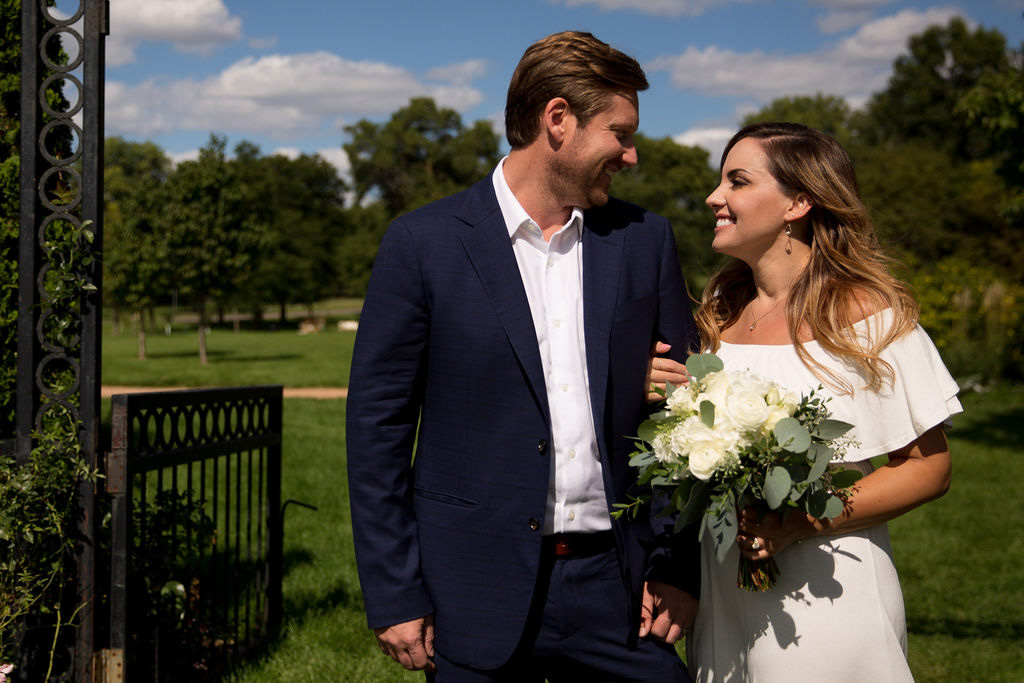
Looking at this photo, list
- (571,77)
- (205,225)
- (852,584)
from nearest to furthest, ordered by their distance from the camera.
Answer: (571,77) < (852,584) < (205,225)

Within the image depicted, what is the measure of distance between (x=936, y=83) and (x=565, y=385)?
72266 millimetres

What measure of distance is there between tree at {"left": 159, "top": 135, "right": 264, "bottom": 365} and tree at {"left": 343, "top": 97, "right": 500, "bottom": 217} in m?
34.3

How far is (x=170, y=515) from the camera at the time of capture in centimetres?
497

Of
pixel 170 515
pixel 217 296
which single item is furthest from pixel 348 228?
pixel 170 515

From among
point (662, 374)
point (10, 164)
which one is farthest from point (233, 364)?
point (662, 374)

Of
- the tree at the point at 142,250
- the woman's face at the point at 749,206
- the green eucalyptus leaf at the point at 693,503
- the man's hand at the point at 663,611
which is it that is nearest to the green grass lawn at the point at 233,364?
the tree at the point at 142,250

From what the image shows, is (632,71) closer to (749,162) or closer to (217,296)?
(749,162)

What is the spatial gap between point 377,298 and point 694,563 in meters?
1.28

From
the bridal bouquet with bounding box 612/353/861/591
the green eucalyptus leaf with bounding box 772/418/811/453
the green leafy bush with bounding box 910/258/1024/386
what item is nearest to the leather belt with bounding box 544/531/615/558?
the bridal bouquet with bounding box 612/353/861/591

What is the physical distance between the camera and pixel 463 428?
2594mm

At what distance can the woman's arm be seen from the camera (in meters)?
2.57

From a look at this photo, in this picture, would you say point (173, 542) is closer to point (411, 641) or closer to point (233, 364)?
point (411, 641)

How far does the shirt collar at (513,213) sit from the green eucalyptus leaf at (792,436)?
865mm

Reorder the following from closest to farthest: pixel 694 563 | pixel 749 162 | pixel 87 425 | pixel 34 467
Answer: pixel 694 563
pixel 749 162
pixel 34 467
pixel 87 425
